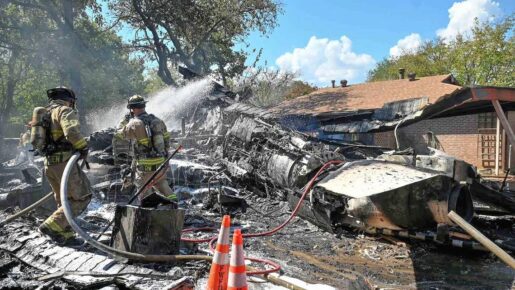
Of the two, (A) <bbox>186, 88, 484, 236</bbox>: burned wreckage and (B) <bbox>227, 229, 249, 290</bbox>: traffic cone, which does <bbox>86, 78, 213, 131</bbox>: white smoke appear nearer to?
(A) <bbox>186, 88, 484, 236</bbox>: burned wreckage

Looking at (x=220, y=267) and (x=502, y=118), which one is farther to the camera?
(x=502, y=118)

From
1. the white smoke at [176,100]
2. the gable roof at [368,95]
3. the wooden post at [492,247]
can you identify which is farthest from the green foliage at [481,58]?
the wooden post at [492,247]

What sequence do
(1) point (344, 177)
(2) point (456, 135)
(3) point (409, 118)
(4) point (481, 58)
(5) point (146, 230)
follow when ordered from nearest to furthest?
(5) point (146, 230), (1) point (344, 177), (3) point (409, 118), (2) point (456, 135), (4) point (481, 58)

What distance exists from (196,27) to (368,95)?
9.19 metres

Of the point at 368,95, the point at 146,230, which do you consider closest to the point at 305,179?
the point at 146,230

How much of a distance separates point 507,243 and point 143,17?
17.6 metres

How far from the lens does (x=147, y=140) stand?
228 inches

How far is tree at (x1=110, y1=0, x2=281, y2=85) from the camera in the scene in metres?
19.6


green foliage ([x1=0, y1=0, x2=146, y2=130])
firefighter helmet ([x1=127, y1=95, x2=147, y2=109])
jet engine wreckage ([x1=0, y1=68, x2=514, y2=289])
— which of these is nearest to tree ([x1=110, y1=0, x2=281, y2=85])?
green foliage ([x1=0, y1=0, x2=146, y2=130])

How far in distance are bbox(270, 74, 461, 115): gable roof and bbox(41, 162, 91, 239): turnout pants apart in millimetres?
13850

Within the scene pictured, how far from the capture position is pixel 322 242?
5.68m

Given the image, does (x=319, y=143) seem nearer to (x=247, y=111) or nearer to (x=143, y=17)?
(x=247, y=111)

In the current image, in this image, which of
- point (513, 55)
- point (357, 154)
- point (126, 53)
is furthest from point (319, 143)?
point (513, 55)

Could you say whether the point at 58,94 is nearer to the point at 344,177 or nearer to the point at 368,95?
the point at 344,177
